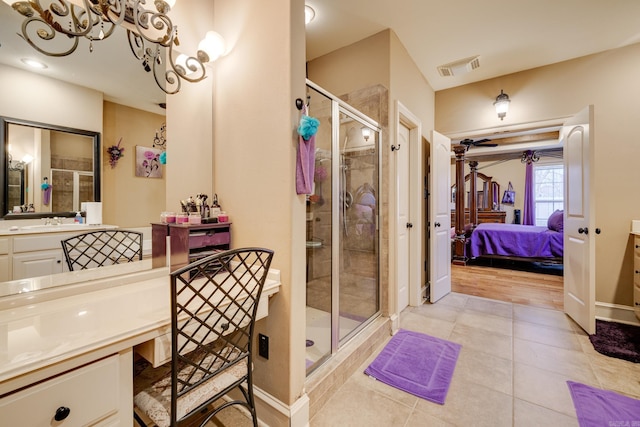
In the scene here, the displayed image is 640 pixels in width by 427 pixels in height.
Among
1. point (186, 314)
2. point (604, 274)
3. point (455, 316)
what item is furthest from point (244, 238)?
point (604, 274)

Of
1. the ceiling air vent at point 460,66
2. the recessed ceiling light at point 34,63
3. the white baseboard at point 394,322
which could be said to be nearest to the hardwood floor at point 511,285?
the white baseboard at point 394,322

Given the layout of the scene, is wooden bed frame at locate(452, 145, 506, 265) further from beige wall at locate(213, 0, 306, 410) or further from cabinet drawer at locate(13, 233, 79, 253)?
cabinet drawer at locate(13, 233, 79, 253)

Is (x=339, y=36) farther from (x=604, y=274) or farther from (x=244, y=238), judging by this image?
(x=604, y=274)

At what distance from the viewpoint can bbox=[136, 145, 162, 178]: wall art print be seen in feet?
4.66

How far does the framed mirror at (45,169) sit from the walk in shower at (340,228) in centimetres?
135

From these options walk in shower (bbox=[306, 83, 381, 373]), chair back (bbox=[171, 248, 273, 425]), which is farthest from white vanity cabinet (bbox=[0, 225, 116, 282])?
walk in shower (bbox=[306, 83, 381, 373])

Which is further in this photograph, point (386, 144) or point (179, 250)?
point (386, 144)

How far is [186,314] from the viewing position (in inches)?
40.8

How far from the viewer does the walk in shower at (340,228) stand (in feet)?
6.74

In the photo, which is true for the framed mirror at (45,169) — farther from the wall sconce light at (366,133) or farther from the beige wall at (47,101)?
the wall sconce light at (366,133)

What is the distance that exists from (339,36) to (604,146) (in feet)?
10.1

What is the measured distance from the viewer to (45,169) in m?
1.15

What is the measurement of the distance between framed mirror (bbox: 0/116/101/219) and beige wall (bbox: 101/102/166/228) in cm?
5

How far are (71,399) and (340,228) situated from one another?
1.81 metres
